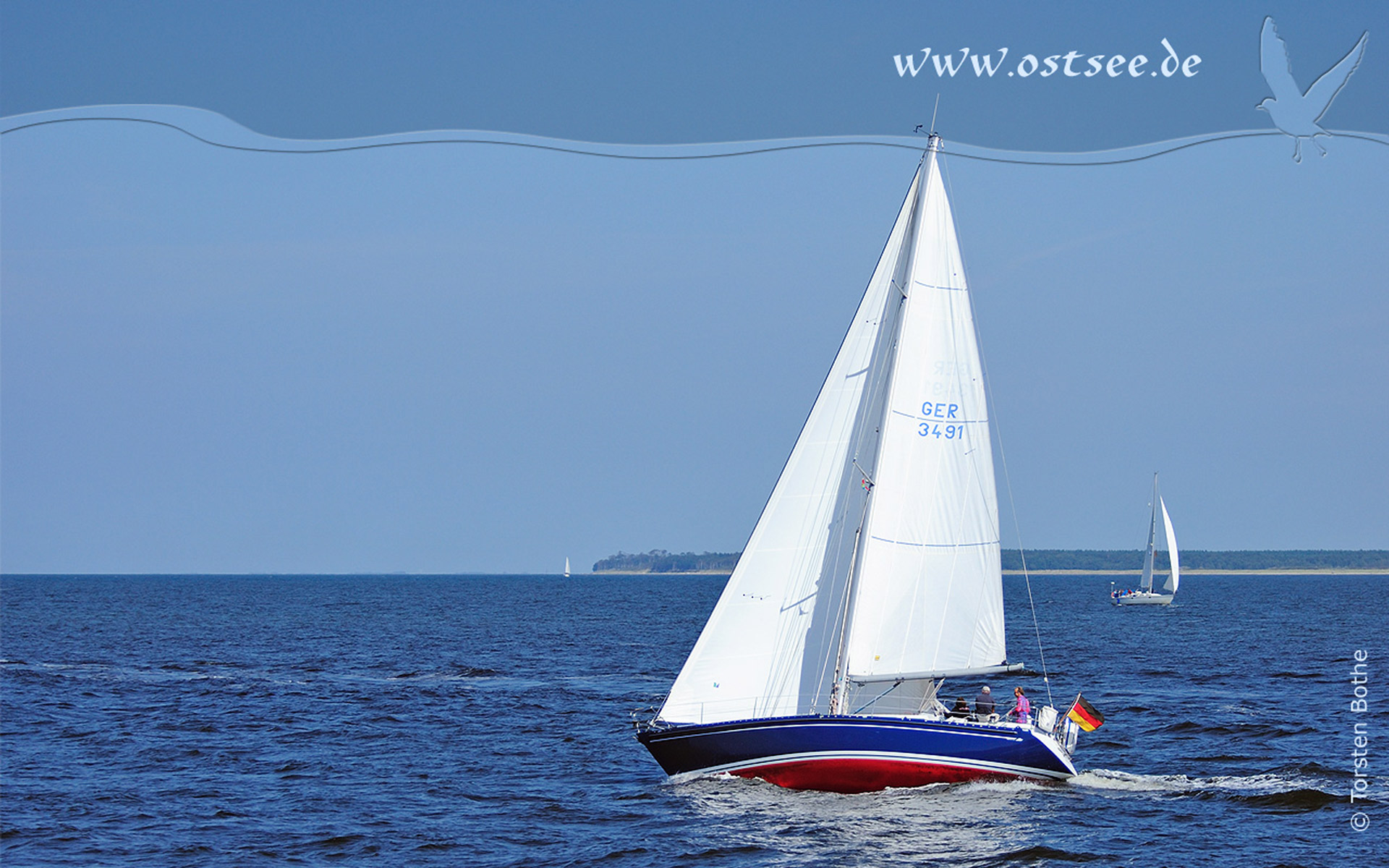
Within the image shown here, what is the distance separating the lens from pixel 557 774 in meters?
32.5

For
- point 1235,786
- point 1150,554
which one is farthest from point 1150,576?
point 1235,786

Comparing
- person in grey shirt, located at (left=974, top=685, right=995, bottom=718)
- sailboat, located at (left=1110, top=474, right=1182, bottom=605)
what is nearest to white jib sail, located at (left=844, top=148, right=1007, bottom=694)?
person in grey shirt, located at (left=974, top=685, right=995, bottom=718)

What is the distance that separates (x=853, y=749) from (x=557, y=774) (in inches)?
371

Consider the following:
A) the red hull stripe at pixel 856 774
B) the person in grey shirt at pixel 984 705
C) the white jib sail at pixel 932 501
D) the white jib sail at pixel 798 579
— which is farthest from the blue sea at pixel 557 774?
the white jib sail at pixel 932 501

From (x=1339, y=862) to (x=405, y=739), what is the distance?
24741 millimetres

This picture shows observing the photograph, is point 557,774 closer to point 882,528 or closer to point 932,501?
point 882,528

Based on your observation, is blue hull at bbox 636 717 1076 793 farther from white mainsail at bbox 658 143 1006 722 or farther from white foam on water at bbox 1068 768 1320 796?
white foam on water at bbox 1068 768 1320 796

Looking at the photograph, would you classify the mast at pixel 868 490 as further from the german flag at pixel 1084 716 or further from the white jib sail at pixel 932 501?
the german flag at pixel 1084 716

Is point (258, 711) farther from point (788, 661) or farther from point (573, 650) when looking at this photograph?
point (573, 650)

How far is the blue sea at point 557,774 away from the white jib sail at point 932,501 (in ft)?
10.2

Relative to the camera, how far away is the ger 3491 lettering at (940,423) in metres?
27.5

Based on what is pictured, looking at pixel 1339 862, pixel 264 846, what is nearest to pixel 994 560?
pixel 1339 862

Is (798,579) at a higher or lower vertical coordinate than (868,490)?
lower

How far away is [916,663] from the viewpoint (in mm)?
27484
